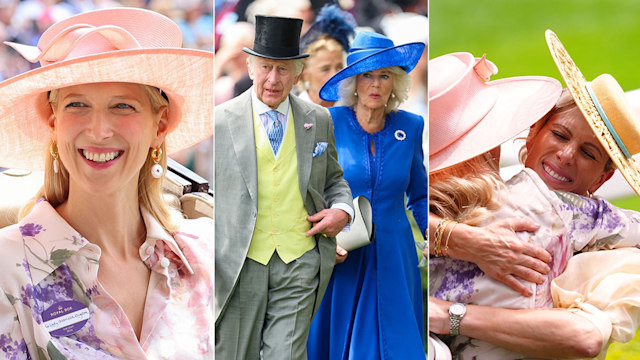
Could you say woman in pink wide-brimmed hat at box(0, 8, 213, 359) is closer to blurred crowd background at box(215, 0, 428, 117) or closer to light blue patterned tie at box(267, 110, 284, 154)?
blurred crowd background at box(215, 0, 428, 117)

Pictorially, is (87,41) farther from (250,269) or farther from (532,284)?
(532,284)

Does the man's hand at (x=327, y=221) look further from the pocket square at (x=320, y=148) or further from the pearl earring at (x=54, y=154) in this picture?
the pearl earring at (x=54, y=154)

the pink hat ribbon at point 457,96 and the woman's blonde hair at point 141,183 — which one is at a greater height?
the pink hat ribbon at point 457,96

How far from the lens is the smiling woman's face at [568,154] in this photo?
4.44 metres

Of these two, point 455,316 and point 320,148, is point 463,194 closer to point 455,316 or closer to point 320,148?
point 455,316

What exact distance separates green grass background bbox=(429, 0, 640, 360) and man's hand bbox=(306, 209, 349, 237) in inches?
45.0

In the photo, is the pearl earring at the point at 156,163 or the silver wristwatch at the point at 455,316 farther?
the silver wristwatch at the point at 455,316

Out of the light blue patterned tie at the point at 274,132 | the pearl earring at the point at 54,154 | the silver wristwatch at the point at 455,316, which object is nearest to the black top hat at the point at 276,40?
the light blue patterned tie at the point at 274,132

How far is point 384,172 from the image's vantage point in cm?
421

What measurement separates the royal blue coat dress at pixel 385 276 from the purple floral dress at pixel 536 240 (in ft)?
0.93

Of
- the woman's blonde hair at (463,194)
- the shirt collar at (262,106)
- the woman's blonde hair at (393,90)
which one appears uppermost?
the woman's blonde hair at (393,90)

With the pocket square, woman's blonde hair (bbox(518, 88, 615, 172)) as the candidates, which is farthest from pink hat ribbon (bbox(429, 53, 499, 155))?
the pocket square

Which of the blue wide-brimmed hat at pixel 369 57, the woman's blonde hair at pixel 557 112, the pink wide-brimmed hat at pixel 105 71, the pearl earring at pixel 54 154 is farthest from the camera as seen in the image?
the woman's blonde hair at pixel 557 112

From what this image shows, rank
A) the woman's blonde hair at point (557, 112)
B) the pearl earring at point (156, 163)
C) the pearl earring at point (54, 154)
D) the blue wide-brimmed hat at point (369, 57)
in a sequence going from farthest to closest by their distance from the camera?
the woman's blonde hair at point (557, 112) < the blue wide-brimmed hat at point (369, 57) < the pearl earring at point (156, 163) < the pearl earring at point (54, 154)
